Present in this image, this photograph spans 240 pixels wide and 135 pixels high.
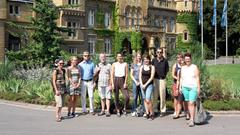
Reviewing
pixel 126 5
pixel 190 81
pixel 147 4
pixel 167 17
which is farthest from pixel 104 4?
pixel 190 81

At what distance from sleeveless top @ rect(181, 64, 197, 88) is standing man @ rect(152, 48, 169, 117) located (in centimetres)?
148

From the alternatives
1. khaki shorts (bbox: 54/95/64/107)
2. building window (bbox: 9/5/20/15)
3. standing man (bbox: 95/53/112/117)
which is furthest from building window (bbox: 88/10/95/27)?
khaki shorts (bbox: 54/95/64/107)

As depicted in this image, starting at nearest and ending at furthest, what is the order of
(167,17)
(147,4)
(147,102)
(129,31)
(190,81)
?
(190,81) → (147,102) → (129,31) → (147,4) → (167,17)

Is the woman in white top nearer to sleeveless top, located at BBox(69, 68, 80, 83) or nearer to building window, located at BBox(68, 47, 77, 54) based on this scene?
sleeveless top, located at BBox(69, 68, 80, 83)

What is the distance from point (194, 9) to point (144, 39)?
13.6m

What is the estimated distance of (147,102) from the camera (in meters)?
15.0

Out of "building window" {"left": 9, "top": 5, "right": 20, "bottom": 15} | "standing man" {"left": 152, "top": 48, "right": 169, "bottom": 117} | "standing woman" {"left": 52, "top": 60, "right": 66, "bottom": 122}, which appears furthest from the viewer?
"building window" {"left": 9, "top": 5, "right": 20, "bottom": 15}

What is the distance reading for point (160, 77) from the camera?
15.5 meters

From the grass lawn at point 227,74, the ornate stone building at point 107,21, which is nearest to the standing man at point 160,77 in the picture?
the grass lawn at point 227,74

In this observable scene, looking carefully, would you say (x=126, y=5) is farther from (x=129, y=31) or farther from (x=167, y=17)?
(x=167, y=17)

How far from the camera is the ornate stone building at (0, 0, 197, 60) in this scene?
5034cm

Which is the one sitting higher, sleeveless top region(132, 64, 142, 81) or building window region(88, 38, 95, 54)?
building window region(88, 38, 95, 54)

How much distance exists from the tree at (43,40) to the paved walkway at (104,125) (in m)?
16.4

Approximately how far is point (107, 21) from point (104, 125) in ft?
158
